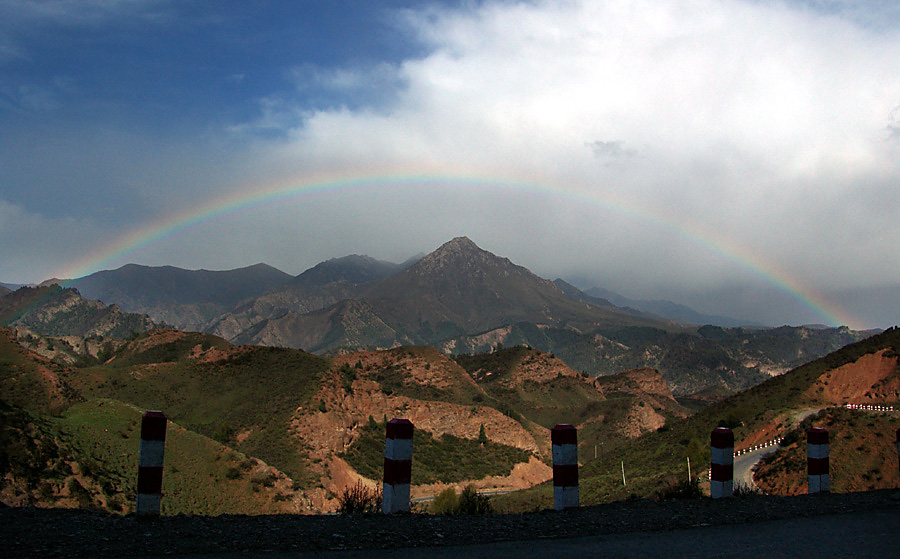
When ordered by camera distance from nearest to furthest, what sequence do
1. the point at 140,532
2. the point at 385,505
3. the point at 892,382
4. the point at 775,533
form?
the point at 140,532 → the point at 775,533 → the point at 385,505 → the point at 892,382

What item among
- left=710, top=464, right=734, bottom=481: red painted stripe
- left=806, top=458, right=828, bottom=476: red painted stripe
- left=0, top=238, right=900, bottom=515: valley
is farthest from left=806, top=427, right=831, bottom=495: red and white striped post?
left=0, top=238, right=900, bottom=515: valley

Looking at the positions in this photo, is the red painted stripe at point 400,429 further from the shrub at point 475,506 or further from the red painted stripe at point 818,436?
the red painted stripe at point 818,436

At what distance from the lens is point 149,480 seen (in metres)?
6.66

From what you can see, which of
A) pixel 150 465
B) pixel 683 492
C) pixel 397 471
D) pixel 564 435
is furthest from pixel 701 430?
pixel 150 465

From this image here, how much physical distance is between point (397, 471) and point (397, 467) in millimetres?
47

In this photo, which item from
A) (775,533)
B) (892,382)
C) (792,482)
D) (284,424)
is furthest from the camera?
(284,424)

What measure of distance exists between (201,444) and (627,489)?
23969 millimetres

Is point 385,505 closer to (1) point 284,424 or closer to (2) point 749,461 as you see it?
(2) point 749,461

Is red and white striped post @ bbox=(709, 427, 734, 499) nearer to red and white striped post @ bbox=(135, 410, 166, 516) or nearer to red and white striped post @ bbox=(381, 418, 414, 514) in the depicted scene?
red and white striped post @ bbox=(381, 418, 414, 514)

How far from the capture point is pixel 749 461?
1435 inches

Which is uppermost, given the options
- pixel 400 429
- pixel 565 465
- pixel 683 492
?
pixel 400 429

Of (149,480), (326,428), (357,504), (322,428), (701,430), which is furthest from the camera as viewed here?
(326,428)

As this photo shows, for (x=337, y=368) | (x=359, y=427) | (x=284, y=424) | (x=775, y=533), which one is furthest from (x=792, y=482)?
(x=337, y=368)

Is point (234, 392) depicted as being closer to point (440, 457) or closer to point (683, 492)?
point (440, 457)
